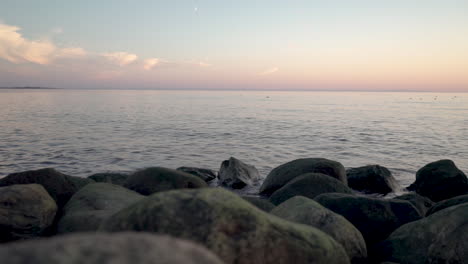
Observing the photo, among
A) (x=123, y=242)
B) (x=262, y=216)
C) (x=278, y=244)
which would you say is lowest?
(x=278, y=244)

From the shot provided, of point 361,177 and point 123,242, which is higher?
point 123,242

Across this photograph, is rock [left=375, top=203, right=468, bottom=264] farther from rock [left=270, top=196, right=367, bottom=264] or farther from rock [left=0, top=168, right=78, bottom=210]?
rock [left=0, top=168, right=78, bottom=210]

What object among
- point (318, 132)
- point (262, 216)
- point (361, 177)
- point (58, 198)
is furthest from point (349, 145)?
point (262, 216)

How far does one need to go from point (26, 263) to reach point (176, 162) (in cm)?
1466

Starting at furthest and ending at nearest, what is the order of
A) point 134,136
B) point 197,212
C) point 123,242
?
1. point 134,136
2. point 197,212
3. point 123,242

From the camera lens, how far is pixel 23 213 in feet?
18.2

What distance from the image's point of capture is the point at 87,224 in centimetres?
496

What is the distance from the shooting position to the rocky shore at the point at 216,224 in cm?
151

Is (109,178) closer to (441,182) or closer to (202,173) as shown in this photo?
(202,173)

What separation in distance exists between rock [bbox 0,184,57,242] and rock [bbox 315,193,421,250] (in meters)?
4.44

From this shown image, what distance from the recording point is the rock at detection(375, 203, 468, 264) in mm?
4664

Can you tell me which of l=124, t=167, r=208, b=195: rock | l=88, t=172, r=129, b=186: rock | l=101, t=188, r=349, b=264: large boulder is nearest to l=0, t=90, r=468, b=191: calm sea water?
l=88, t=172, r=129, b=186: rock

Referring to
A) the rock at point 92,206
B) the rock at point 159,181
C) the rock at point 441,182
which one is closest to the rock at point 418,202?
the rock at point 441,182

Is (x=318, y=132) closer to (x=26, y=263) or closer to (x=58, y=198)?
(x=58, y=198)
